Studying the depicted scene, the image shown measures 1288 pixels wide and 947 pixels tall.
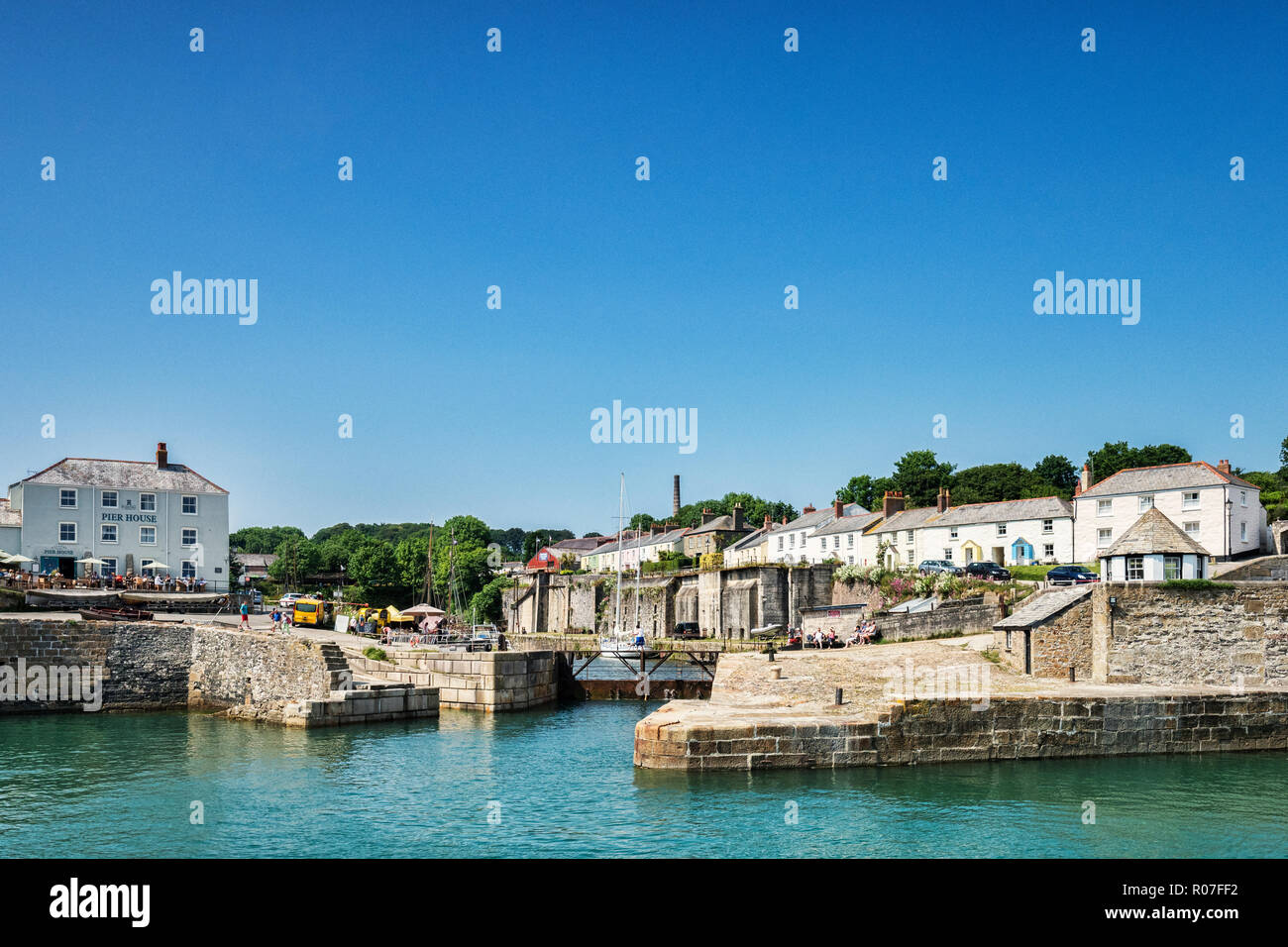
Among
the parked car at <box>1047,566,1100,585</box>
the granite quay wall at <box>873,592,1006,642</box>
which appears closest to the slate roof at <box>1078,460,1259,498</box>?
the parked car at <box>1047,566,1100,585</box>

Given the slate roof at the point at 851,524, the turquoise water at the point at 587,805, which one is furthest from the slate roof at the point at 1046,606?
the slate roof at the point at 851,524

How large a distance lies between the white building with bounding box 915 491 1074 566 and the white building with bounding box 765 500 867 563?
12279 millimetres

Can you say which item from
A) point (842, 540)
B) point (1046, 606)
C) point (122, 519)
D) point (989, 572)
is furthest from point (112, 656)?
point (842, 540)

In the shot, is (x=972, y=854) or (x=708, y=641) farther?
(x=708, y=641)

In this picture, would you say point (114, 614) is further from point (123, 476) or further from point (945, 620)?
point (945, 620)

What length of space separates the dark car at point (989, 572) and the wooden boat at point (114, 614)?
38611 mm

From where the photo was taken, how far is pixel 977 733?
21594mm

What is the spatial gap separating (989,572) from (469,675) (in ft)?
95.5

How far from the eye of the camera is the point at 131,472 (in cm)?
5116

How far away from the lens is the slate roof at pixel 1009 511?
56562 mm

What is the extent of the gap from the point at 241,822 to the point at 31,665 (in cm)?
2161

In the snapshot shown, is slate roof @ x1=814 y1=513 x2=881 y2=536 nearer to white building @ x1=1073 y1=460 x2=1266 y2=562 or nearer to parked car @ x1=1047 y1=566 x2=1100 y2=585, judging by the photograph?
white building @ x1=1073 y1=460 x2=1266 y2=562
